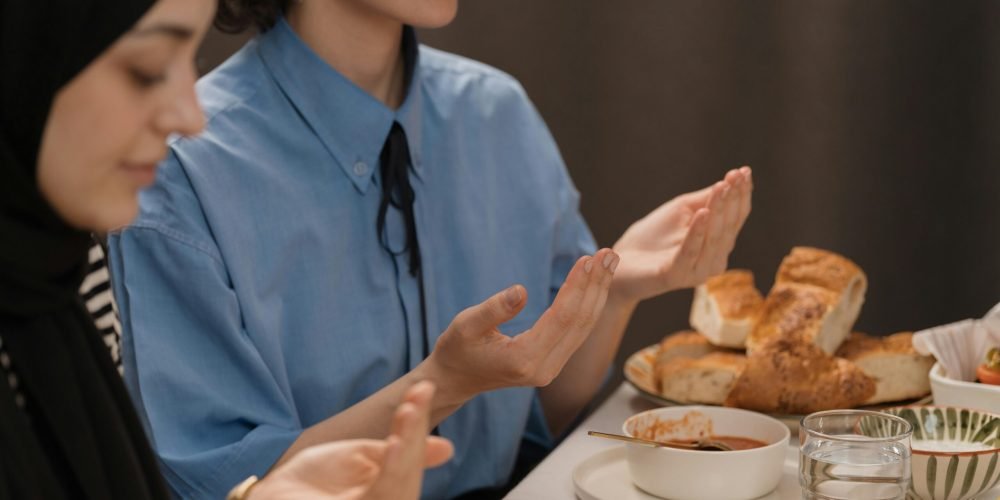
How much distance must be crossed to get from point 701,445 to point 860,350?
0.33 metres

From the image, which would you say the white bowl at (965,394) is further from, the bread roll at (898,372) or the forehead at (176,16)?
the forehead at (176,16)

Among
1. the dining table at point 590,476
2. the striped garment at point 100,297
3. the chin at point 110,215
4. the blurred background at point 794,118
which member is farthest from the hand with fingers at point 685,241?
the blurred background at point 794,118

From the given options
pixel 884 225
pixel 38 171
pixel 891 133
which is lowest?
pixel 884 225

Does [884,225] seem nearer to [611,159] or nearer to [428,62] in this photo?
[611,159]

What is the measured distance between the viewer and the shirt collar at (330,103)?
1484 millimetres

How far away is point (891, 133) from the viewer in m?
2.30

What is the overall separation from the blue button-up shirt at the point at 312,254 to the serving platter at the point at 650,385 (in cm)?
17

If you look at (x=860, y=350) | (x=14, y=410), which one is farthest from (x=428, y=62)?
(x=14, y=410)

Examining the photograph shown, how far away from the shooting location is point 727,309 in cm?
149

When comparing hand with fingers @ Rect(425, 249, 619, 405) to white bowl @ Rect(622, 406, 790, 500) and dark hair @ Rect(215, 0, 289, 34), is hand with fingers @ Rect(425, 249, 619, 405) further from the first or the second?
dark hair @ Rect(215, 0, 289, 34)

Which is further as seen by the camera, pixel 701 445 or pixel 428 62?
pixel 428 62

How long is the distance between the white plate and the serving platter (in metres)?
0.06

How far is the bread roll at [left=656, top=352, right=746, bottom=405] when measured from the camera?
1.41m

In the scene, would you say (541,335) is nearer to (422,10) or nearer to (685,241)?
(685,241)
